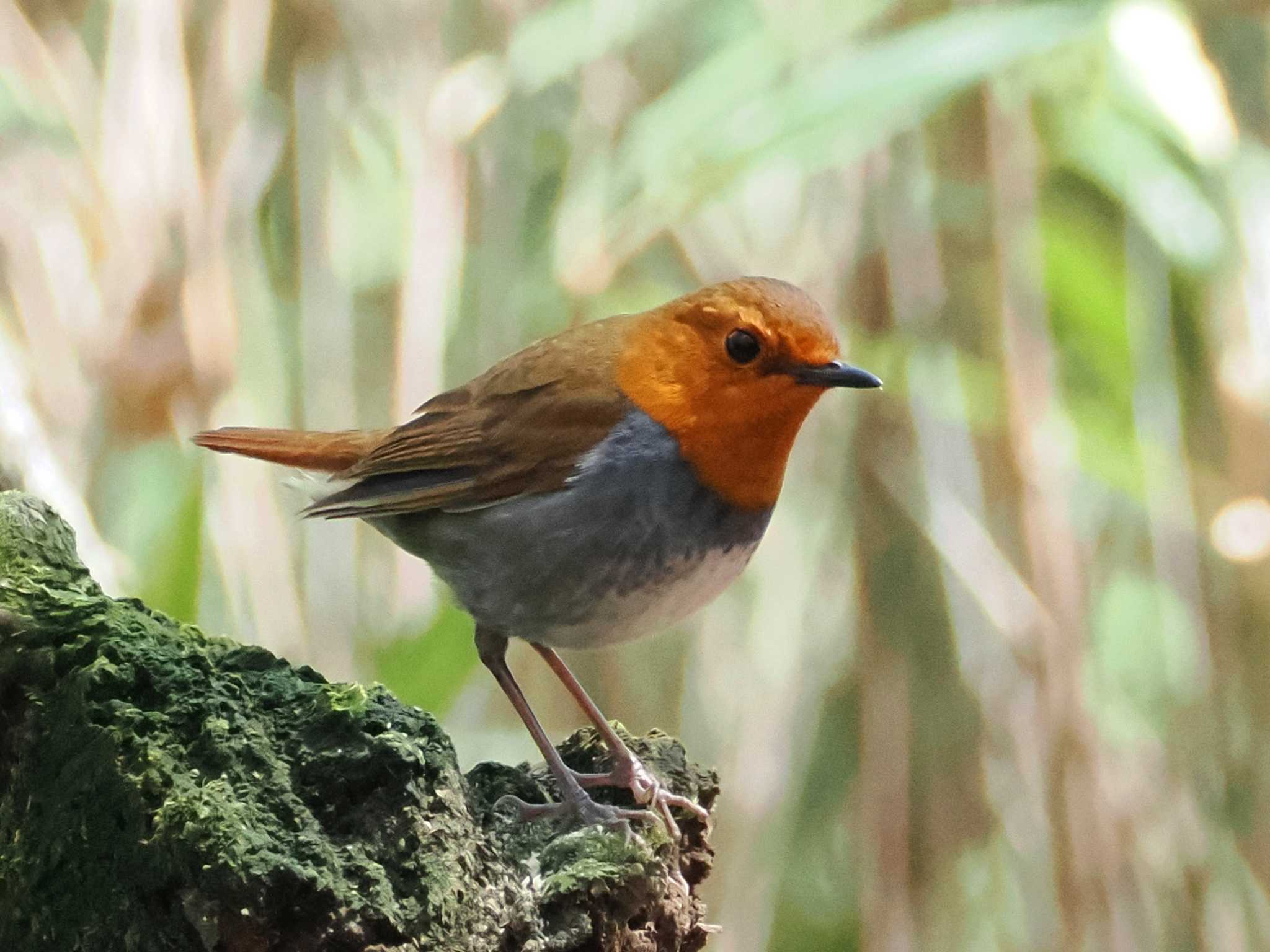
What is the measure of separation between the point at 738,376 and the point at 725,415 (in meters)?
0.07

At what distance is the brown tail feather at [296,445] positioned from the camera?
2338mm

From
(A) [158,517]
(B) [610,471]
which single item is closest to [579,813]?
(B) [610,471]

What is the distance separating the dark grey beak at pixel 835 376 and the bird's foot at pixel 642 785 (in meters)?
0.61

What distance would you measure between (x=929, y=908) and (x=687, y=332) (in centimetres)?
207

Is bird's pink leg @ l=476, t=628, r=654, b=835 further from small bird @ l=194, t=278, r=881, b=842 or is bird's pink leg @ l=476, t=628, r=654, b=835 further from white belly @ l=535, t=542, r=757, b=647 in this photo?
white belly @ l=535, t=542, r=757, b=647

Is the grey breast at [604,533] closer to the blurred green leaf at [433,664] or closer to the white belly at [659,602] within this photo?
the white belly at [659,602]

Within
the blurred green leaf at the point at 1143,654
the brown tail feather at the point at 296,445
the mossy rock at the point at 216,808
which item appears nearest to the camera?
the mossy rock at the point at 216,808

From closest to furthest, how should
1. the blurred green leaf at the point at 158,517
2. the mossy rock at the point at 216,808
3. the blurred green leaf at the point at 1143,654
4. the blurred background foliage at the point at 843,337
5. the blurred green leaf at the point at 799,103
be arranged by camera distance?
the mossy rock at the point at 216,808
the blurred green leaf at the point at 158,517
the blurred green leaf at the point at 799,103
the blurred background foliage at the point at 843,337
the blurred green leaf at the point at 1143,654

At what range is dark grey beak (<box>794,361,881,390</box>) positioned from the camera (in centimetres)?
192

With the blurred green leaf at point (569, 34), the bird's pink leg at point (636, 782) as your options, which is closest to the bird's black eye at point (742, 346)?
the bird's pink leg at point (636, 782)

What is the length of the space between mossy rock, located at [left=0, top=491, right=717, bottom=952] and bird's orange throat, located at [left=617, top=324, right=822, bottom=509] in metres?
0.81

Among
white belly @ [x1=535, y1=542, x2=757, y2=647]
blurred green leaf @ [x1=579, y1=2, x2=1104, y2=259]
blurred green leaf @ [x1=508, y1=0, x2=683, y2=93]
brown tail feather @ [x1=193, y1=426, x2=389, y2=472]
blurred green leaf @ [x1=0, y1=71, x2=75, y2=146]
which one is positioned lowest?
white belly @ [x1=535, y1=542, x2=757, y2=647]

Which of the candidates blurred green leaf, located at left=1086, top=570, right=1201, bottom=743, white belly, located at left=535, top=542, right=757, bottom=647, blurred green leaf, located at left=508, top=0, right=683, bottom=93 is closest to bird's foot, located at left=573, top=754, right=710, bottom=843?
white belly, located at left=535, top=542, right=757, bottom=647

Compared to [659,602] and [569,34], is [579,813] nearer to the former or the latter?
[659,602]
